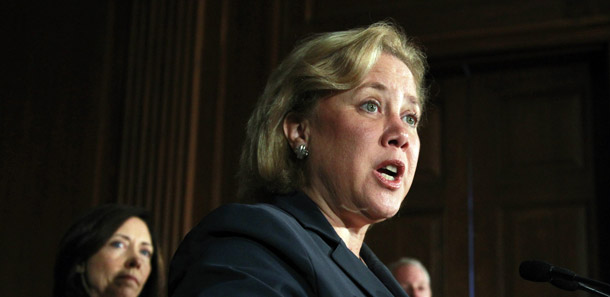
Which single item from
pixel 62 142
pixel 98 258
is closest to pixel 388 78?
pixel 98 258

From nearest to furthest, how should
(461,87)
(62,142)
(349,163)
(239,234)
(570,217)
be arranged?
(239,234)
(349,163)
(570,217)
(461,87)
(62,142)

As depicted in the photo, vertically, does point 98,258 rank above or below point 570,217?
below

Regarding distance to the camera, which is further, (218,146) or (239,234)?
(218,146)

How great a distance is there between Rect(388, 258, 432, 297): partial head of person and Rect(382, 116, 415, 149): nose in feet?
7.58

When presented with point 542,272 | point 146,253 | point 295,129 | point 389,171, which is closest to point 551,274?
point 542,272

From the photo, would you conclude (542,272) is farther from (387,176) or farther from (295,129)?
(295,129)

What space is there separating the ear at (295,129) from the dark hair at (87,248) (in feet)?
7.01

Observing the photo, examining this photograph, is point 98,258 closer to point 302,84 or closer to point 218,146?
point 218,146

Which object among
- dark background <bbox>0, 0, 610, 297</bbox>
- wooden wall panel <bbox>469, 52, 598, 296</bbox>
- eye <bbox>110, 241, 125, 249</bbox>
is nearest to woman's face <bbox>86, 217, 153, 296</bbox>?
eye <bbox>110, 241, 125, 249</bbox>

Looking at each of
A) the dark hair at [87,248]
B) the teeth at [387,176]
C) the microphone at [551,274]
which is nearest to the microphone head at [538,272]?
the microphone at [551,274]

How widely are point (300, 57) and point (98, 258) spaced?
218 cm

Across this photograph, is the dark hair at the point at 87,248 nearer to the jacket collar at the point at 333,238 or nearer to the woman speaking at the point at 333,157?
the woman speaking at the point at 333,157

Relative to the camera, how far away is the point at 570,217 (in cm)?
423

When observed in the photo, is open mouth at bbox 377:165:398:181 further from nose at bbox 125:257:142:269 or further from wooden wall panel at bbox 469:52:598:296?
wooden wall panel at bbox 469:52:598:296
